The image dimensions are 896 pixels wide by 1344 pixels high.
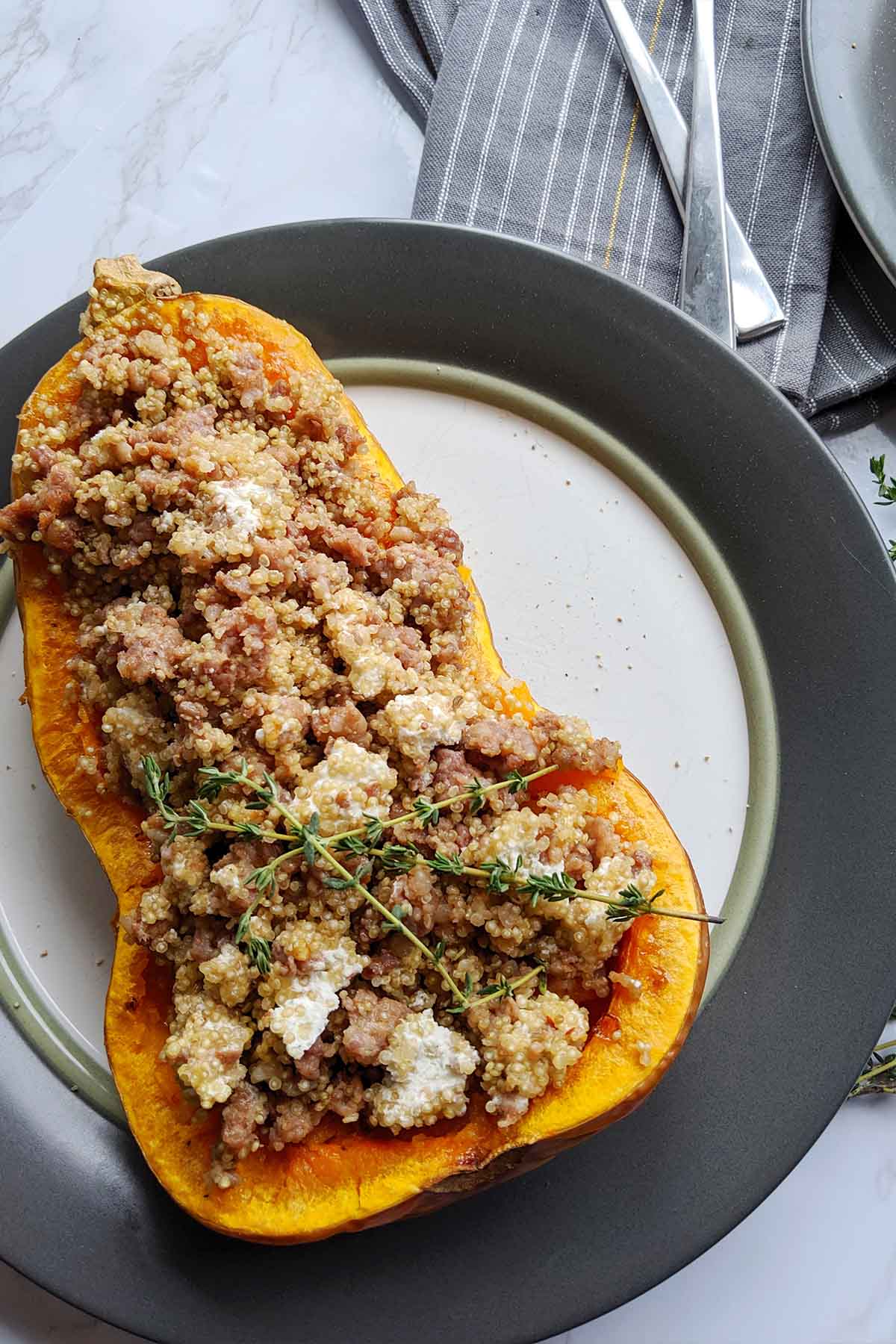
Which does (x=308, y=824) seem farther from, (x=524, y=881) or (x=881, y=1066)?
(x=881, y=1066)

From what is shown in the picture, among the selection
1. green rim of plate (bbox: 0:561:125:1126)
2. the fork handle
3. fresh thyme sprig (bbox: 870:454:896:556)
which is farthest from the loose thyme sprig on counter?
the fork handle

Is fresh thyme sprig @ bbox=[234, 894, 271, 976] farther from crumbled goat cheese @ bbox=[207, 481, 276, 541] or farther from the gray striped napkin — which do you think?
the gray striped napkin

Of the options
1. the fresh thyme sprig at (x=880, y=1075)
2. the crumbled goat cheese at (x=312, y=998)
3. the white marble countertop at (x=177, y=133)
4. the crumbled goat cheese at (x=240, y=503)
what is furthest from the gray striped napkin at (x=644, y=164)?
the crumbled goat cheese at (x=312, y=998)

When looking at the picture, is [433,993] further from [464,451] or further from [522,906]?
[464,451]

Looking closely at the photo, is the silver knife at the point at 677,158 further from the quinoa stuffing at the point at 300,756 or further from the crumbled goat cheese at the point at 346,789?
the crumbled goat cheese at the point at 346,789

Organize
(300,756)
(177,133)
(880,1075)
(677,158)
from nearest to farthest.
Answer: (300,756), (880,1075), (677,158), (177,133)

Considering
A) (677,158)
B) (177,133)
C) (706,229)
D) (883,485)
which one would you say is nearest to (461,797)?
(883,485)
